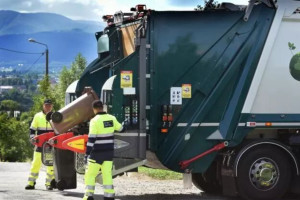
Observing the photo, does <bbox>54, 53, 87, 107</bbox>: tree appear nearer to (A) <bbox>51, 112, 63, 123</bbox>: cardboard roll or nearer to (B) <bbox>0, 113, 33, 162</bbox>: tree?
(B) <bbox>0, 113, 33, 162</bbox>: tree

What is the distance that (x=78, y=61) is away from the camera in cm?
9894

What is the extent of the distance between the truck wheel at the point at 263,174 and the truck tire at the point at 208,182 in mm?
1076

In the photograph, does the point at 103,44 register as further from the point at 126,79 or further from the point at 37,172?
the point at 37,172

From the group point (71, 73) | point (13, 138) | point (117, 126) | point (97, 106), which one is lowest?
point (13, 138)

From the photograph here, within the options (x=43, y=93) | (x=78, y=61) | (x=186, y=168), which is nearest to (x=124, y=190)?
(x=186, y=168)

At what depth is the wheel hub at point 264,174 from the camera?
11.2 meters

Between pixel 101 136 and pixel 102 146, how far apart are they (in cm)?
14

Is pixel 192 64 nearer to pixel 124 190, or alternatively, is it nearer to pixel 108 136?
pixel 108 136

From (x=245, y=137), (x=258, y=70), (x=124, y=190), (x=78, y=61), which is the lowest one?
(x=124, y=190)

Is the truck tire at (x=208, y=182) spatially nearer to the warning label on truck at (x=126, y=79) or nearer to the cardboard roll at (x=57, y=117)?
the warning label on truck at (x=126, y=79)

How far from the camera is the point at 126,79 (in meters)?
10.8

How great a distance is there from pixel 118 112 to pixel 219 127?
4.81 feet

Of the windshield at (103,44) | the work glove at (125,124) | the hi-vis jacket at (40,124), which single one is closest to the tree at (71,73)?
the hi-vis jacket at (40,124)

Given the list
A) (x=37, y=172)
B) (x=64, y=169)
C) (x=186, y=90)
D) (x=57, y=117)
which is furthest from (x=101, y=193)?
(x=186, y=90)
